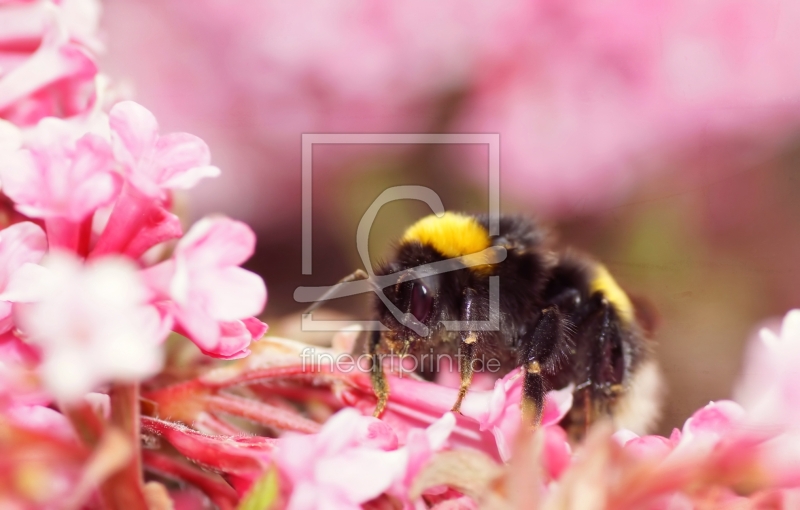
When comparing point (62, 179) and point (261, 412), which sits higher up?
point (62, 179)

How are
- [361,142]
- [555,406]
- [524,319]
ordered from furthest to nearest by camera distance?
1. [361,142]
2. [524,319]
3. [555,406]

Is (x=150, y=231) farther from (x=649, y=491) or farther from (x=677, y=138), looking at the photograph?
(x=677, y=138)

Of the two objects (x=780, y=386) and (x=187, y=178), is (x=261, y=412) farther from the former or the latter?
(x=780, y=386)

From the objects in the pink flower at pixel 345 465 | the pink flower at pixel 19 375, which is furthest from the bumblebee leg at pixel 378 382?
the pink flower at pixel 19 375

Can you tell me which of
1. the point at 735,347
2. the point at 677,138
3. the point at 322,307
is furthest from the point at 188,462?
the point at 677,138

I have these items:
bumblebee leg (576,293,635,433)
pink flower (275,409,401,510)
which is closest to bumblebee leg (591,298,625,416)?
bumblebee leg (576,293,635,433)

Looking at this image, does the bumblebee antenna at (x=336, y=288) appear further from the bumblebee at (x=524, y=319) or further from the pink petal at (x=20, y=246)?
the pink petal at (x=20, y=246)

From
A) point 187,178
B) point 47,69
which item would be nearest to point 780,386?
point 187,178

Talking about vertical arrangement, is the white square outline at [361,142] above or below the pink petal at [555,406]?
above
